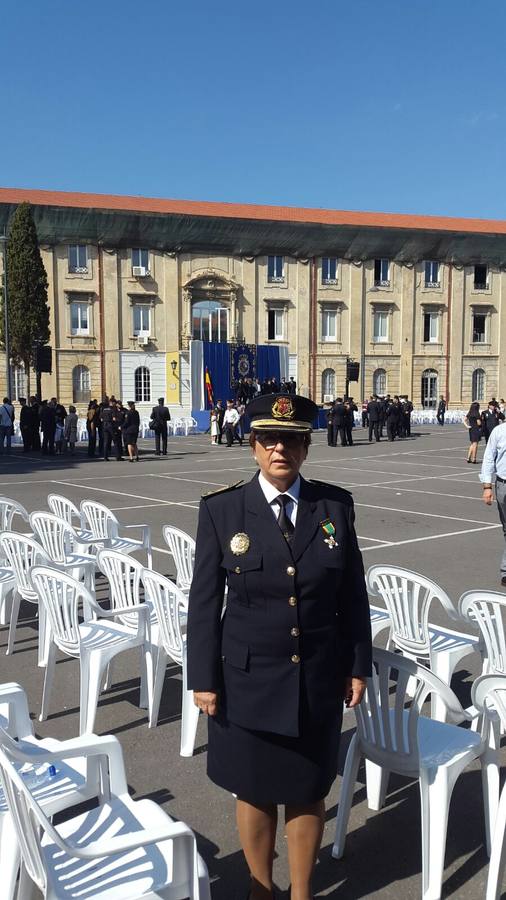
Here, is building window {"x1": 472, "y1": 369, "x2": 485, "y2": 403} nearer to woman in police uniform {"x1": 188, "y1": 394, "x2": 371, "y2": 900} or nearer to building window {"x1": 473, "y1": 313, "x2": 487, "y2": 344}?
building window {"x1": 473, "y1": 313, "x2": 487, "y2": 344}

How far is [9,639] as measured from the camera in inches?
225

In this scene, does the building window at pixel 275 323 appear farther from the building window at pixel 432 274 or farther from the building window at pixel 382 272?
the building window at pixel 432 274

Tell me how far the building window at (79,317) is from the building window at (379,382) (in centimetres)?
1858

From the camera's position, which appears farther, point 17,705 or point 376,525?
point 376,525

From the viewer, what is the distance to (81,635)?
4.56m

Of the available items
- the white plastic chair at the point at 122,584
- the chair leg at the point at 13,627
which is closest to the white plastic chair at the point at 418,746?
the white plastic chair at the point at 122,584

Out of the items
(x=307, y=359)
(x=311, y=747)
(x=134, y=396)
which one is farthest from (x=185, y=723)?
(x=307, y=359)

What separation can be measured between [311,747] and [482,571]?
619cm

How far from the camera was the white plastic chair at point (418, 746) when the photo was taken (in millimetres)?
2775

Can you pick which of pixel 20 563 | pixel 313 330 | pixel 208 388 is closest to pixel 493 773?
pixel 20 563

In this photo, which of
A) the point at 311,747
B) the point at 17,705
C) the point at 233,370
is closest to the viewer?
the point at 311,747

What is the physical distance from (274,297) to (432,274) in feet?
37.3

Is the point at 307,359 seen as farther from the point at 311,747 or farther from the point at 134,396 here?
the point at 311,747

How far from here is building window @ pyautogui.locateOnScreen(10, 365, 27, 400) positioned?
138 ft
